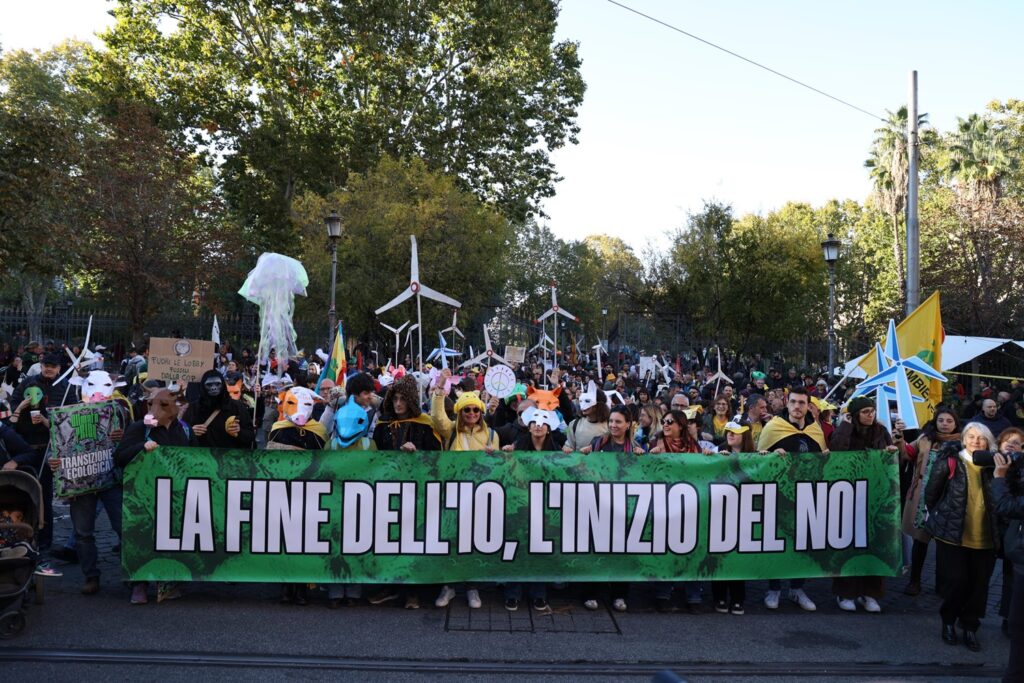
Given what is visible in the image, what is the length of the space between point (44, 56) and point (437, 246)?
25.2 meters

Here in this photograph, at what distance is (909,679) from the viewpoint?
5.75 m

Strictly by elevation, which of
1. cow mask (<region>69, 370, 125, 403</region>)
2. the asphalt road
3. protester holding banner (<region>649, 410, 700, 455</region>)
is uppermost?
A: cow mask (<region>69, 370, 125, 403</region>)

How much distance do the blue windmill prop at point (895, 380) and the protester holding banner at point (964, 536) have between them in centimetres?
200

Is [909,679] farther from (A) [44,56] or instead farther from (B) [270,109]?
(A) [44,56]

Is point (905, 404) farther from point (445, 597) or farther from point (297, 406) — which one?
point (297, 406)

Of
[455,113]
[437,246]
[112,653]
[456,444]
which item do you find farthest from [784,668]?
[455,113]

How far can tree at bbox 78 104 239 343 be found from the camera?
2602cm

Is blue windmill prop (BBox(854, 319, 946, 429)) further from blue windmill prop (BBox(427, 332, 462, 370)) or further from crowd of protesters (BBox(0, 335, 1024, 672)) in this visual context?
blue windmill prop (BBox(427, 332, 462, 370))

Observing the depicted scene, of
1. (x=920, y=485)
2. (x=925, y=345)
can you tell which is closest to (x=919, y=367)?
(x=925, y=345)

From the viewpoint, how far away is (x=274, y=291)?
1029 centimetres

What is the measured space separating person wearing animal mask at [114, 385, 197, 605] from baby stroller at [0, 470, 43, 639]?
65 centimetres

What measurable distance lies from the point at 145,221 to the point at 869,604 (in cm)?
2416

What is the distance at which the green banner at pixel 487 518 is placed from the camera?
6.92 m

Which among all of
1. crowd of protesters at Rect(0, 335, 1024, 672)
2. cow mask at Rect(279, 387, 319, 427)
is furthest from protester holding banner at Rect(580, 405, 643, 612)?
cow mask at Rect(279, 387, 319, 427)
